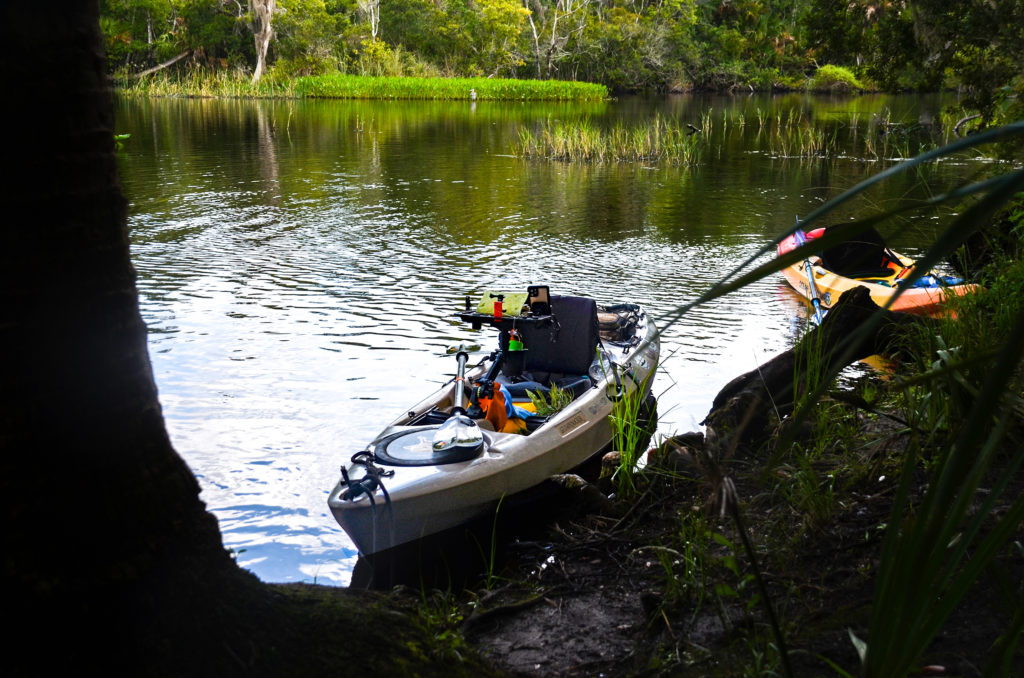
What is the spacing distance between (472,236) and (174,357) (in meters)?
7.40

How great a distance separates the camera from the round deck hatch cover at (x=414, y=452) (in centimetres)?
554

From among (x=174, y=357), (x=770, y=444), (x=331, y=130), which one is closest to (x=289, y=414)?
(x=174, y=357)

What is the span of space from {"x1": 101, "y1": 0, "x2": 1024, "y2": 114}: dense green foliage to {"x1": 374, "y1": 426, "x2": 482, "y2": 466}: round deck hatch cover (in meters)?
48.1

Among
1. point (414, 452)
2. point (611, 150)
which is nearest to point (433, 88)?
point (611, 150)

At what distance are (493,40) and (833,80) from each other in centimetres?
2293

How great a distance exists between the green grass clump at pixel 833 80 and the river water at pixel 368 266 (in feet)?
108

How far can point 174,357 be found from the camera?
31.2 feet

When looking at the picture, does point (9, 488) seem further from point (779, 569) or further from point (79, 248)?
point (779, 569)

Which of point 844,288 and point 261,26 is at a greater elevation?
point 261,26

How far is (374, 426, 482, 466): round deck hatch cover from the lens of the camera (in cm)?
554

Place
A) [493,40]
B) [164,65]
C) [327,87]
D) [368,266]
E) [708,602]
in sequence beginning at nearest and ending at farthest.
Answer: [708,602], [368,266], [327,87], [164,65], [493,40]

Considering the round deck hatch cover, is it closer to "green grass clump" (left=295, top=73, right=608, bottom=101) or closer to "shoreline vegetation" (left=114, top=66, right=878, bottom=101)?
"shoreline vegetation" (left=114, top=66, right=878, bottom=101)

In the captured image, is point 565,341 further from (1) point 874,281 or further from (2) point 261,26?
(2) point 261,26

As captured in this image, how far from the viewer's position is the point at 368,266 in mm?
13781
